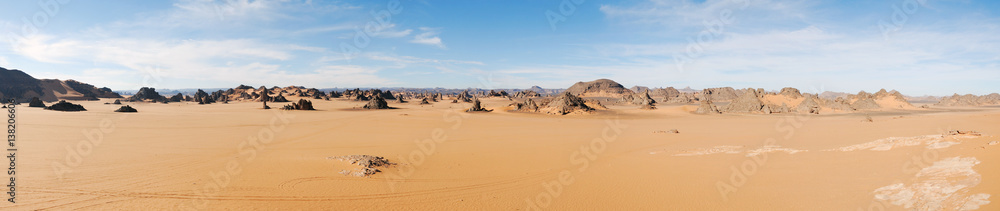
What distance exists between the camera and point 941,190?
5.78 m

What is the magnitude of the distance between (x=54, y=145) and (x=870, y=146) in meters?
23.1

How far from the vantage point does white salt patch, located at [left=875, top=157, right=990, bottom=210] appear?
5.11 meters

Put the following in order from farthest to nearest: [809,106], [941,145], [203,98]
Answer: [203,98] < [809,106] < [941,145]

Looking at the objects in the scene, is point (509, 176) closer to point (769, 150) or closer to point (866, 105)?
point (769, 150)

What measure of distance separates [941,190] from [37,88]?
99.8 meters

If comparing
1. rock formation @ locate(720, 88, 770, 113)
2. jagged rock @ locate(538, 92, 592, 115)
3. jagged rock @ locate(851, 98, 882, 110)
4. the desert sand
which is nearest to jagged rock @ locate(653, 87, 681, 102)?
jagged rock @ locate(851, 98, 882, 110)

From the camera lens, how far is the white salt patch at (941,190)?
201 inches

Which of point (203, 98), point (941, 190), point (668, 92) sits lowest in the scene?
point (941, 190)

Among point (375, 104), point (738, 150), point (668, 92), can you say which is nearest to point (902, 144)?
point (738, 150)

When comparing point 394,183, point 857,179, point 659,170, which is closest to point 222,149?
point 394,183

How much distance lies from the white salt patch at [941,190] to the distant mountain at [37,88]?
8819 centimetres

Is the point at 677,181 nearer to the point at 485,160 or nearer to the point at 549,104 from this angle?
the point at 485,160

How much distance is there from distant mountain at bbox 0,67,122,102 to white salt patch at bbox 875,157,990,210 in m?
88.2

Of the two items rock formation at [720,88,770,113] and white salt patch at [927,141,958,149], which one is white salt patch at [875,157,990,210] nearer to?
white salt patch at [927,141,958,149]
